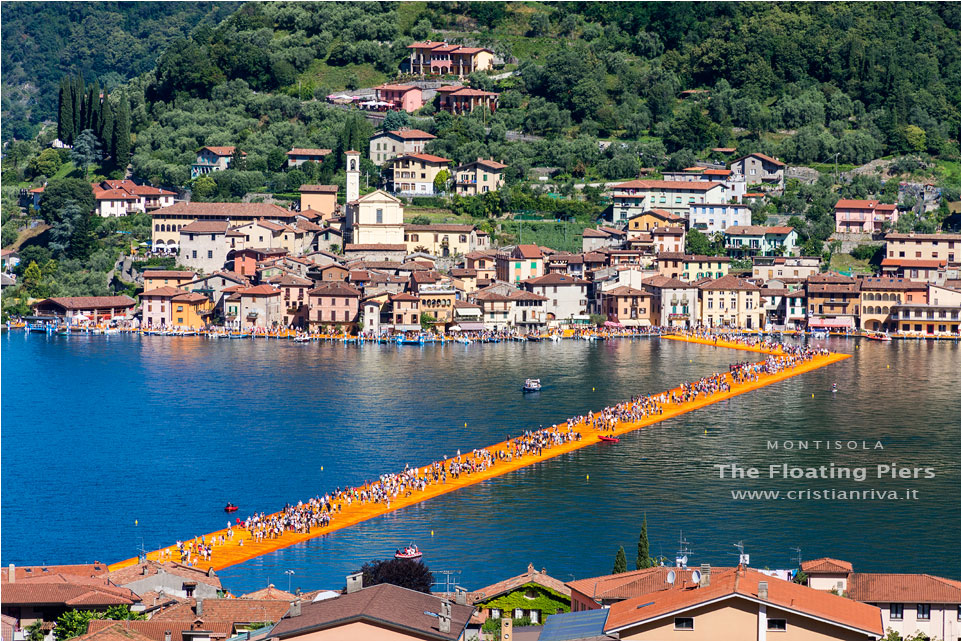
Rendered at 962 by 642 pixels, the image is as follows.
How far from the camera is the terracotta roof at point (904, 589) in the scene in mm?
28516

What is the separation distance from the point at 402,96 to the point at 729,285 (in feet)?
112

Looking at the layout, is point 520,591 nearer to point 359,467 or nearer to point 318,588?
point 318,588

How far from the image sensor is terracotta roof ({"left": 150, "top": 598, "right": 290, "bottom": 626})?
92.4 feet

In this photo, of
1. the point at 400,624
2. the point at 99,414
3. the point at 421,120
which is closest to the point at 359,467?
the point at 99,414

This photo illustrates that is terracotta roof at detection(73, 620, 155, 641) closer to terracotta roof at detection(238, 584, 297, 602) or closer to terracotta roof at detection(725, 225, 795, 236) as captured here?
terracotta roof at detection(238, 584, 297, 602)

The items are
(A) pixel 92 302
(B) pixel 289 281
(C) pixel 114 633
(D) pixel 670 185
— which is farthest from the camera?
(D) pixel 670 185

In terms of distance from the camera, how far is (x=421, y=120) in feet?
353

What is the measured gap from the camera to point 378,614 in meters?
21.9

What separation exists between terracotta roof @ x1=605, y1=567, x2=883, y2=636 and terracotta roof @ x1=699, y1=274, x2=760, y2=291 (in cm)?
6413

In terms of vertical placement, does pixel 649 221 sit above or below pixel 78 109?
below

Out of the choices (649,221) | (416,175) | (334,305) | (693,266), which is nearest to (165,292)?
(334,305)

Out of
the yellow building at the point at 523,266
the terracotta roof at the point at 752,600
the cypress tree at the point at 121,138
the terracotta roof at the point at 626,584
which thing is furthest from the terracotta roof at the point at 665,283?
the terracotta roof at the point at 752,600

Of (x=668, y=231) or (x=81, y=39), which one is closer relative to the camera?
(x=668, y=231)

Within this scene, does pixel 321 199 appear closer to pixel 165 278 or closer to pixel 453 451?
pixel 165 278
